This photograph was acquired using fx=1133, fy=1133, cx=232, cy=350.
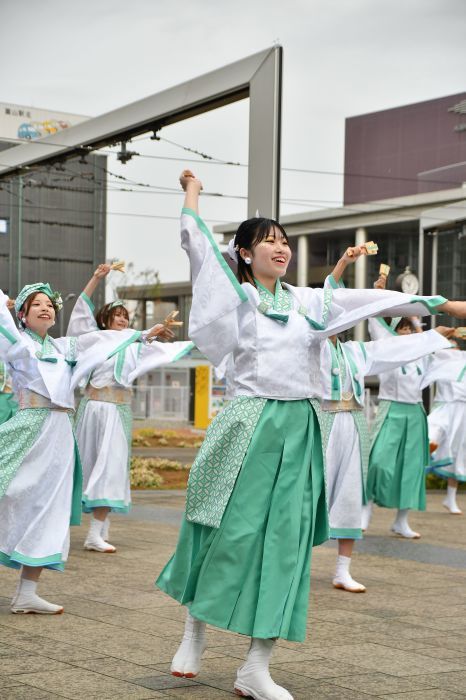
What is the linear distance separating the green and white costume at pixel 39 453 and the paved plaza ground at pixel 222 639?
0.36m

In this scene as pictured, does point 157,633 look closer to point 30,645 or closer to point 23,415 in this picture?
point 30,645

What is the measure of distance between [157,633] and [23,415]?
1.48m

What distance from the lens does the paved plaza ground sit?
13.8 ft

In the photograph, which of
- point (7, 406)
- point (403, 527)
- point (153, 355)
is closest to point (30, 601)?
point (153, 355)

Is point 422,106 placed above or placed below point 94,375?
above

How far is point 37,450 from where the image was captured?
19.5ft

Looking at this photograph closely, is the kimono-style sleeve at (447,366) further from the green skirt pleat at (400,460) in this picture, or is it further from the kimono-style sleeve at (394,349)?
the kimono-style sleeve at (394,349)

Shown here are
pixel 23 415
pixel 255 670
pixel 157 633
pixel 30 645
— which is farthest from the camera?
pixel 23 415

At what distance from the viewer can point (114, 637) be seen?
16.6 feet

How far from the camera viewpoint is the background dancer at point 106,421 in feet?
27.2

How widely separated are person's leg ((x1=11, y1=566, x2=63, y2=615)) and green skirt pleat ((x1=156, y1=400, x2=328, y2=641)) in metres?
1.48

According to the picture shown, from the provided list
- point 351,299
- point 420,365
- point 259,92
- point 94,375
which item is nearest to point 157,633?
point 351,299

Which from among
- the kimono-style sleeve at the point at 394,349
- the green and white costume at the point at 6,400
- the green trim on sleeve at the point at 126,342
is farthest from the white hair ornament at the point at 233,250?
the green and white costume at the point at 6,400

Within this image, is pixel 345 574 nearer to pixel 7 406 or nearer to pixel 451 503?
pixel 7 406
